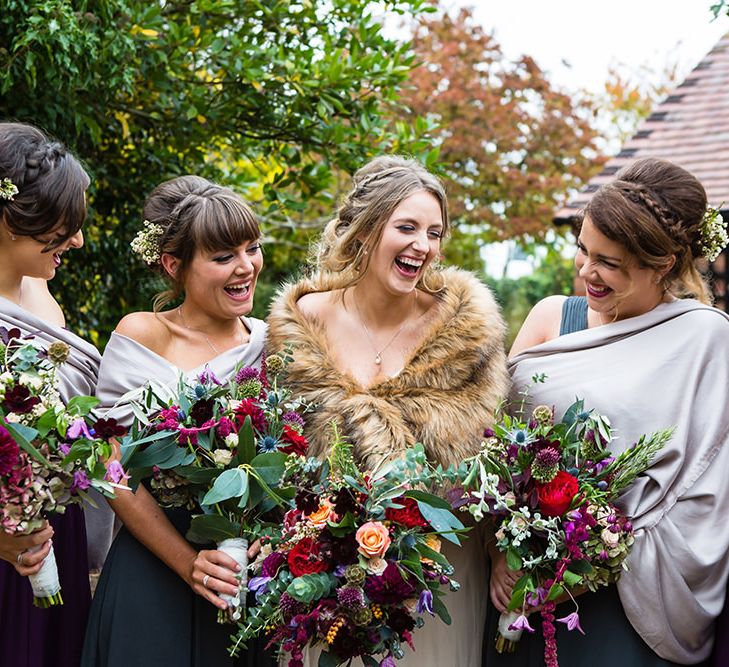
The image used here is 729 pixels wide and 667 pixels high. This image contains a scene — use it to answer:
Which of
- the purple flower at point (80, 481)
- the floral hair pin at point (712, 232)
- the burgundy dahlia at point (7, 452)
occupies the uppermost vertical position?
the floral hair pin at point (712, 232)

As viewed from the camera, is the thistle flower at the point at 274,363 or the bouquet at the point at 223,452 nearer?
the bouquet at the point at 223,452

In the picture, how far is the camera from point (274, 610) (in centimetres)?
294

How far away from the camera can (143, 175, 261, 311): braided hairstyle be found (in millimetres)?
3654

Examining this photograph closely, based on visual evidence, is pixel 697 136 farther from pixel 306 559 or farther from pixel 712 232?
pixel 306 559

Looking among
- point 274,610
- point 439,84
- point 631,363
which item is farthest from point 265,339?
point 439,84

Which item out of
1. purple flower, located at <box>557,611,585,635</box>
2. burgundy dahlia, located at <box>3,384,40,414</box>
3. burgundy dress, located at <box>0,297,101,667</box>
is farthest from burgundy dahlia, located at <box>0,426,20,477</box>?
purple flower, located at <box>557,611,585,635</box>

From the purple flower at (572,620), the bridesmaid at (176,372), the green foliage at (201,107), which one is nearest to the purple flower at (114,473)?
the bridesmaid at (176,372)

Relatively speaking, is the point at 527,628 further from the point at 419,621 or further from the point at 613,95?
the point at 613,95

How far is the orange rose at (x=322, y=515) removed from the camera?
2920 millimetres

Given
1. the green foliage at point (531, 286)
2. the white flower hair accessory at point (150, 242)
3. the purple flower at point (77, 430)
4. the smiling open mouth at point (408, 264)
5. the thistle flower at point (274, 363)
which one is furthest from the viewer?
the green foliage at point (531, 286)

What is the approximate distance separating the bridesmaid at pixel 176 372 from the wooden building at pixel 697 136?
25.6ft

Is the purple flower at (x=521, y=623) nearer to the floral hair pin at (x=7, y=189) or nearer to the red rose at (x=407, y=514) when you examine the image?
the red rose at (x=407, y=514)

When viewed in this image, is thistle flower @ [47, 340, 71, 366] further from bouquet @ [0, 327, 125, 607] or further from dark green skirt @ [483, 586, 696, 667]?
dark green skirt @ [483, 586, 696, 667]

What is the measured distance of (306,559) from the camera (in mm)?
2900
